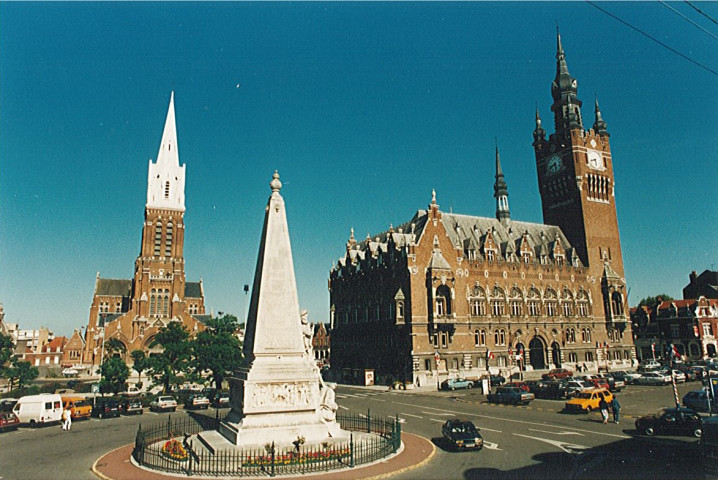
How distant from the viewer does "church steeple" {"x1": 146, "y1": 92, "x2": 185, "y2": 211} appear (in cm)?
9462

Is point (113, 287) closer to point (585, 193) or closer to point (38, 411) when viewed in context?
point (38, 411)

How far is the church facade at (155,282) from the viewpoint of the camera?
84.2 meters

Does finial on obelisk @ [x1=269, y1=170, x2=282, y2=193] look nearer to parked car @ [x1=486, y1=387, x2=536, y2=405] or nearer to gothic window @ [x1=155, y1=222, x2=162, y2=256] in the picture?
parked car @ [x1=486, y1=387, x2=536, y2=405]

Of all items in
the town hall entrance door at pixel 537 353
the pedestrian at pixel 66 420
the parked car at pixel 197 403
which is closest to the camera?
the pedestrian at pixel 66 420

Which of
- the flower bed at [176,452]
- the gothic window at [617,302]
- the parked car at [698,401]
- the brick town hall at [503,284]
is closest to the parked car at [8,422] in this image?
the flower bed at [176,452]

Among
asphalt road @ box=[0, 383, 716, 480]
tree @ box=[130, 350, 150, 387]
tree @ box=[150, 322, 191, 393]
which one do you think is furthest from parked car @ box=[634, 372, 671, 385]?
tree @ box=[130, 350, 150, 387]

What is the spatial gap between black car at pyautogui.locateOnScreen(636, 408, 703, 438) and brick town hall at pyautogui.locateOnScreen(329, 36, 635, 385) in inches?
1118

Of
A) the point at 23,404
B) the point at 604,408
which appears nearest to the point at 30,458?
the point at 23,404

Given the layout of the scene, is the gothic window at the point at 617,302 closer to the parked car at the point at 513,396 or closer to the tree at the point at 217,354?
the parked car at the point at 513,396

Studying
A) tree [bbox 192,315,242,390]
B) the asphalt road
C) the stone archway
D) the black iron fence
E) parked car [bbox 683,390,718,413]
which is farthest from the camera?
the stone archway

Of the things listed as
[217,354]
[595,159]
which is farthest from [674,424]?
[595,159]

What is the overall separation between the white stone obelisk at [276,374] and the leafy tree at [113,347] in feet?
190

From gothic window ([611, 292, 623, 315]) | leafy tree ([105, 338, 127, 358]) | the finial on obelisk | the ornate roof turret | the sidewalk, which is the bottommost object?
the sidewalk

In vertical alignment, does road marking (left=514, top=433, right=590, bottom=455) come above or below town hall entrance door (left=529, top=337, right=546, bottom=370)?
below
